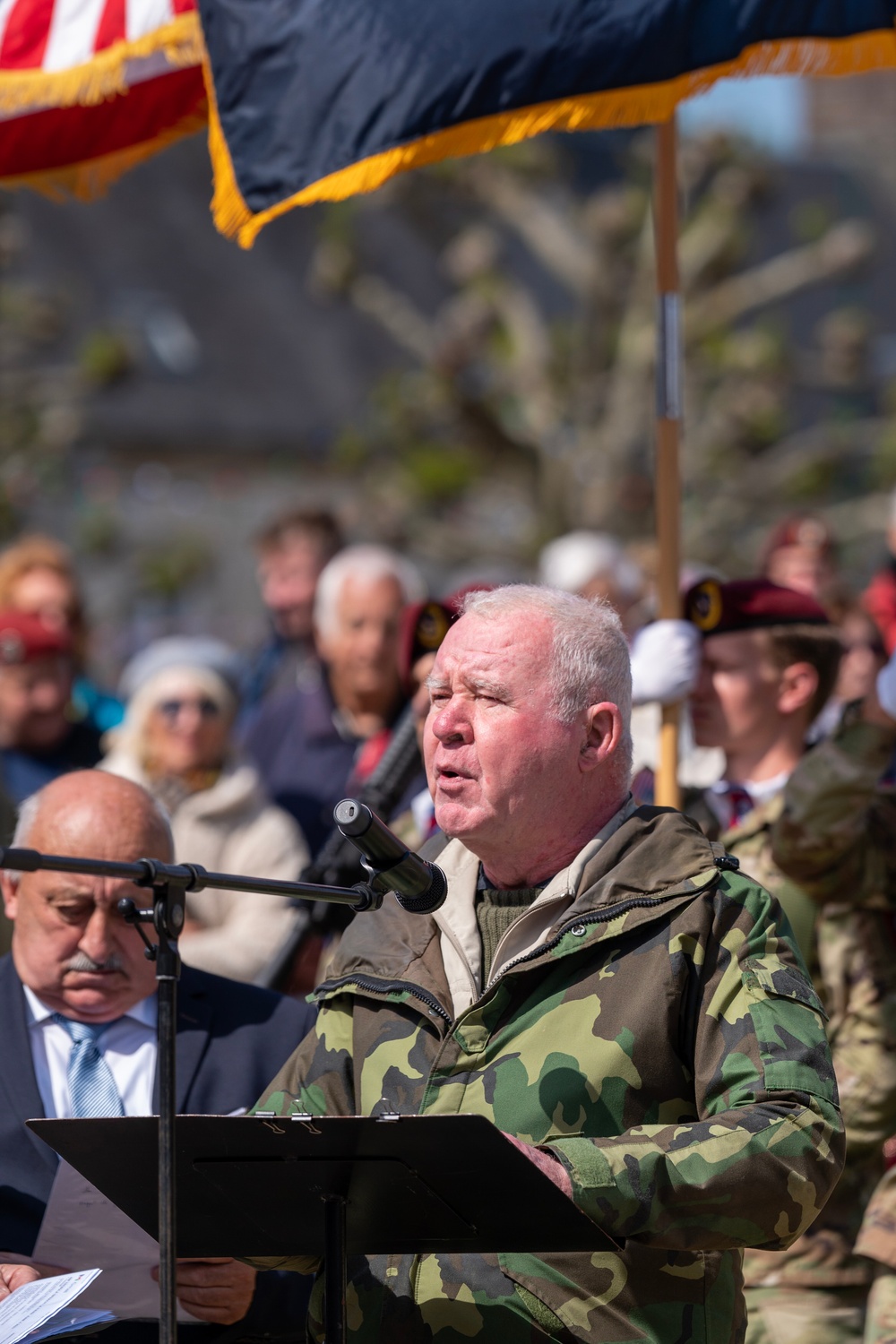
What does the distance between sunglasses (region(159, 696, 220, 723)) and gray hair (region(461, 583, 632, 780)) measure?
3.07 m

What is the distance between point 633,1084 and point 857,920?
1.55 m

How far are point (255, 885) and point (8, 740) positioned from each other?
407 centimetres

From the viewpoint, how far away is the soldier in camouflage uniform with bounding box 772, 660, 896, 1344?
3.81 metres

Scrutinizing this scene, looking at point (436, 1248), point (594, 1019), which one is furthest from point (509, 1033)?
point (436, 1248)

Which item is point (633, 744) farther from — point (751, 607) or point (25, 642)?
point (25, 642)

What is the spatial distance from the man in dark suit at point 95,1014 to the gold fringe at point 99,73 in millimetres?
1801

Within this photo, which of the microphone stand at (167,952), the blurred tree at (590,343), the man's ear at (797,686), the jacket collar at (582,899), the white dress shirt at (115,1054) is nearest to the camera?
the microphone stand at (167,952)

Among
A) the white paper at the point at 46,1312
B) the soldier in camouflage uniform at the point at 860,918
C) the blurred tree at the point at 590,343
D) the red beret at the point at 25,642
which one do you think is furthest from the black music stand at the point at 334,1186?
the blurred tree at the point at 590,343

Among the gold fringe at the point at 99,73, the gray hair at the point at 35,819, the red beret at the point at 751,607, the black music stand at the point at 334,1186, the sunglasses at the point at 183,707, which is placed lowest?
the black music stand at the point at 334,1186

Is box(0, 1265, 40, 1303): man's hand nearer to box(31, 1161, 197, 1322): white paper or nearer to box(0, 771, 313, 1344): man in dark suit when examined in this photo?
box(31, 1161, 197, 1322): white paper

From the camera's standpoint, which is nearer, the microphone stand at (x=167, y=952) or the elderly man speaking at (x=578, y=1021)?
the microphone stand at (x=167, y=952)

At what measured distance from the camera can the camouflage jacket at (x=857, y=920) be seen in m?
3.82

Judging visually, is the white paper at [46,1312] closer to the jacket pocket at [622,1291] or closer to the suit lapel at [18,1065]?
the suit lapel at [18,1065]

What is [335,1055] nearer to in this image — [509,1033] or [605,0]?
[509,1033]
